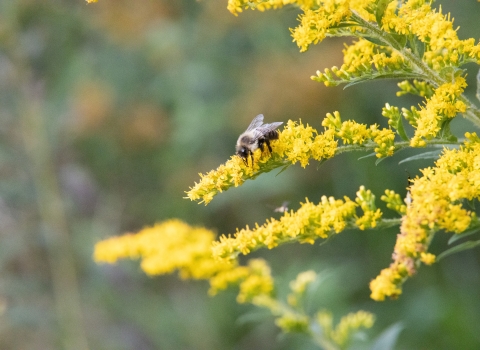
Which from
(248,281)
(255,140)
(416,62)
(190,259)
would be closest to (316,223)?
(255,140)

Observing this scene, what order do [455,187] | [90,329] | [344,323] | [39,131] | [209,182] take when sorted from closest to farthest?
[455,187]
[209,182]
[344,323]
[39,131]
[90,329]

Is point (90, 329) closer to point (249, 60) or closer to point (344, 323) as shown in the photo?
point (249, 60)

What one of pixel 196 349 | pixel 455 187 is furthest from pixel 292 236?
pixel 196 349

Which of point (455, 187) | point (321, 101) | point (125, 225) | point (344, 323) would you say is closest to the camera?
point (455, 187)

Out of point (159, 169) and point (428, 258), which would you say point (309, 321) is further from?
point (159, 169)

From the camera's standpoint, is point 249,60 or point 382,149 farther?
point 249,60

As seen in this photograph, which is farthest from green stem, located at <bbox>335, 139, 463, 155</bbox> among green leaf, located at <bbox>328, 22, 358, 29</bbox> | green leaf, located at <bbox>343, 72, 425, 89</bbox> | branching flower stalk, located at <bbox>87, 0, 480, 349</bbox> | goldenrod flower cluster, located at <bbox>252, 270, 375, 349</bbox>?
goldenrod flower cluster, located at <bbox>252, 270, 375, 349</bbox>
